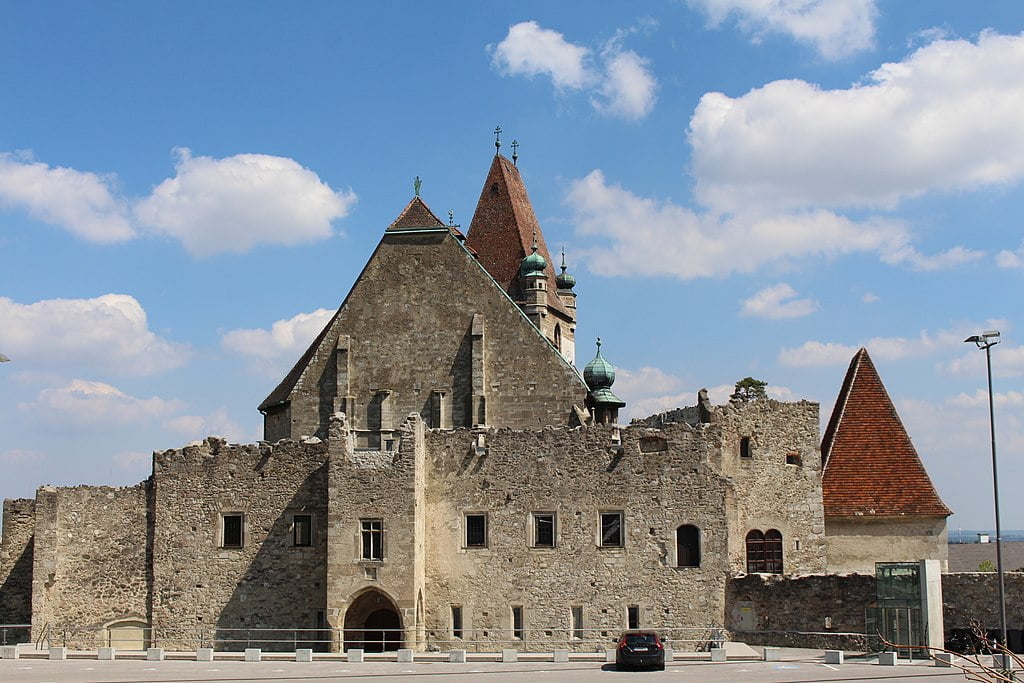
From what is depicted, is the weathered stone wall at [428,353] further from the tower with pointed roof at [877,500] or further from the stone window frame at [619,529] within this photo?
the tower with pointed roof at [877,500]

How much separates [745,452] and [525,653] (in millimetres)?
9760

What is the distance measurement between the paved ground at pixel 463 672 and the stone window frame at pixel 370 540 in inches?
151

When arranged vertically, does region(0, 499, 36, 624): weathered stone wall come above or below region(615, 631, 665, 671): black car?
above

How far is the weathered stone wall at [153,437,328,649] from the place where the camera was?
1532 inches

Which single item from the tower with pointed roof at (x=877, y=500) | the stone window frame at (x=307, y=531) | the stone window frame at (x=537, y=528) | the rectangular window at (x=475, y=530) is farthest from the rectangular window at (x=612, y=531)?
the stone window frame at (x=307, y=531)

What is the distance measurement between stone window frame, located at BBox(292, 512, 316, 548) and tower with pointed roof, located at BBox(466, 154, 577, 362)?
28710 millimetres

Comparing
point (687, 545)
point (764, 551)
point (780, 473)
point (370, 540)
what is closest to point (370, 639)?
point (370, 540)

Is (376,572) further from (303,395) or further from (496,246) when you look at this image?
(496,246)

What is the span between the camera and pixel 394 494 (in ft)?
122

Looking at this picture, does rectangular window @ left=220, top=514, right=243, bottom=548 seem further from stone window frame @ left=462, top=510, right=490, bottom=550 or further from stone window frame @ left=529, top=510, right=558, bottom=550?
stone window frame @ left=529, top=510, right=558, bottom=550

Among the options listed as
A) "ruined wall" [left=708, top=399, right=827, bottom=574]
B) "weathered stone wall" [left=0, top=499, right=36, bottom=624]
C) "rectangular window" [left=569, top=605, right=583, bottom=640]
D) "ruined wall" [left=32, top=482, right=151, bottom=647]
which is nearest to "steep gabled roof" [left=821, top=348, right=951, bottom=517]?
"ruined wall" [left=708, top=399, right=827, bottom=574]

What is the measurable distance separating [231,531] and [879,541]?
2192 cm

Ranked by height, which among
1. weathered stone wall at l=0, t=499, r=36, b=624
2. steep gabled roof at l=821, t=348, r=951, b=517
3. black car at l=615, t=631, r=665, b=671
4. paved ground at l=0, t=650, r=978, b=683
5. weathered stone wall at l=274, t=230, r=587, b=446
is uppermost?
weathered stone wall at l=274, t=230, r=587, b=446

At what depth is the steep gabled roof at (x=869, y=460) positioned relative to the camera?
4066 cm
